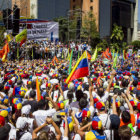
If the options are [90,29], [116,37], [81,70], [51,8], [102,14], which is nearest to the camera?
[81,70]

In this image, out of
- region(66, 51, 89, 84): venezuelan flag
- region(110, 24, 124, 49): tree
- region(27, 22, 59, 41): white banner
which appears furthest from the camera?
region(110, 24, 124, 49): tree

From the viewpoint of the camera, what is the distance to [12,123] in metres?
3.84

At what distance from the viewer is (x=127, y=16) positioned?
53125mm

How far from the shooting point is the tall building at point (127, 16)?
48.9m

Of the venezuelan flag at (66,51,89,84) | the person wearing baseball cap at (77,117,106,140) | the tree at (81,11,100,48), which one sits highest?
the tree at (81,11,100,48)

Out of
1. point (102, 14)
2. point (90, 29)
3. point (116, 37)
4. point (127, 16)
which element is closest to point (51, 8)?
→ point (90, 29)

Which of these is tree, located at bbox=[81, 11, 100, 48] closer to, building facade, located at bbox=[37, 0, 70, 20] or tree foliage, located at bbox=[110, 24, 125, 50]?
tree foliage, located at bbox=[110, 24, 125, 50]

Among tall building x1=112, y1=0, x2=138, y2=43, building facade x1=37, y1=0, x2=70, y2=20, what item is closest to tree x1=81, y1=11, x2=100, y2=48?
building facade x1=37, y1=0, x2=70, y2=20

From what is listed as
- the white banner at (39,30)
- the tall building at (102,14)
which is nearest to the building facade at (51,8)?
the tall building at (102,14)

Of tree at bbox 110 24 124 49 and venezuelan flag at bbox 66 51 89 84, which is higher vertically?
tree at bbox 110 24 124 49

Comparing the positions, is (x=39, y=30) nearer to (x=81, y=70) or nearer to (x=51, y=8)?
(x=81, y=70)

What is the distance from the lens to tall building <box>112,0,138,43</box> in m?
48.9

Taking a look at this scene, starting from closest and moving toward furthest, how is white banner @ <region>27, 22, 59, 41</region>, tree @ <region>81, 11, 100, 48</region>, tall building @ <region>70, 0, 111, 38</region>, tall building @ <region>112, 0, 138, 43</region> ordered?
white banner @ <region>27, 22, 59, 41</region>, tree @ <region>81, 11, 100, 48</region>, tall building @ <region>70, 0, 111, 38</region>, tall building @ <region>112, 0, 138, 43</region>

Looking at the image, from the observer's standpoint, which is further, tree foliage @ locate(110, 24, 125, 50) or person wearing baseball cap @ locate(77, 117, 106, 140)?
tree foliage @ locate(110, 24, 125, 50)
